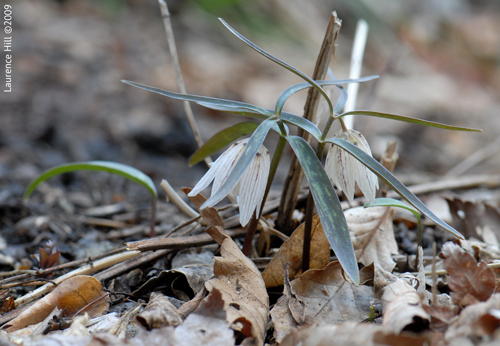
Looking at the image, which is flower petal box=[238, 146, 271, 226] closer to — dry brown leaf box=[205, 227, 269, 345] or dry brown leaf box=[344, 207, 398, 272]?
dry brown leaf box=[205, 227, 269, 345]

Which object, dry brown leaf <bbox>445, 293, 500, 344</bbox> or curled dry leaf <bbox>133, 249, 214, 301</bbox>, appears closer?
dry brown leaf <bbox>445, 293, 500, 344</bbox>

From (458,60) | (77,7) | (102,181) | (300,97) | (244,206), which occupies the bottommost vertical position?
(102,181)

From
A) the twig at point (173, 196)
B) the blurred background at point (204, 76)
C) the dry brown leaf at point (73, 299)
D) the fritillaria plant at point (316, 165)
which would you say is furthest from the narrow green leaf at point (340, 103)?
the blurred background at point (204, 76)

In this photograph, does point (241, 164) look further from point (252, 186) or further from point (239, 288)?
point (239, 288)

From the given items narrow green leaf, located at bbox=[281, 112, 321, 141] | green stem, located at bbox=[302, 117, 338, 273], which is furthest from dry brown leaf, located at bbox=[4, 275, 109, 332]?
narrow green leaf, located at bbox=[281, 112, 321, 141]

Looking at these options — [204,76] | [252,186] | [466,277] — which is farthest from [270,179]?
[204,76]

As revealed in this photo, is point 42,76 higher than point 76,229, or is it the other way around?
point 42,76

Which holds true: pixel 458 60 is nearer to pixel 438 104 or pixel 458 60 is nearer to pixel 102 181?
pixel 438 104

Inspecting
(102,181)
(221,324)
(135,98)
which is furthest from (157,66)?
(221,324)
